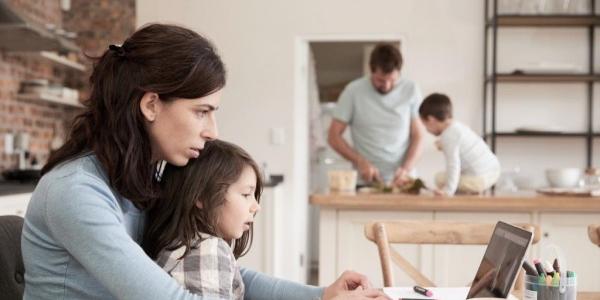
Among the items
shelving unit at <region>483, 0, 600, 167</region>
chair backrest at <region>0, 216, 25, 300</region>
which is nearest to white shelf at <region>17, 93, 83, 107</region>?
shelving unit at <region>483, 0, 600, 167</region>

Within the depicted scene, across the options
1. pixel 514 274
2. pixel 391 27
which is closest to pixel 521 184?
pixel 391 27

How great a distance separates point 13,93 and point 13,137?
29cm

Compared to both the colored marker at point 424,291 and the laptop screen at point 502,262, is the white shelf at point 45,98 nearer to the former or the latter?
the colored marker at point 424,291

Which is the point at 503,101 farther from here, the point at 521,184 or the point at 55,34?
the point at 55,34

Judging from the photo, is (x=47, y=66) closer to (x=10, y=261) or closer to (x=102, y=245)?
(x=10, y=261)

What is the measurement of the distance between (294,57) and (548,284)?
12.9 ft

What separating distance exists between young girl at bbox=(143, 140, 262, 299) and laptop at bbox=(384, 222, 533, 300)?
0.36m

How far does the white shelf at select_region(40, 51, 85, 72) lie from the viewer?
4534mm

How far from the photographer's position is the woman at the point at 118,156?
1054 mm

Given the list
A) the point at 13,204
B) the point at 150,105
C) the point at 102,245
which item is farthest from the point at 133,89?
the point at 13,204

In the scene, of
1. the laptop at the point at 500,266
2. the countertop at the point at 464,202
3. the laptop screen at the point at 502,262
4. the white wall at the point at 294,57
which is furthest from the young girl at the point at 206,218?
the white wall at the point at 294,57

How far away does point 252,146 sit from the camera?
508cm

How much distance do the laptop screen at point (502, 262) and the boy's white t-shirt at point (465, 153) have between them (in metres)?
1.86

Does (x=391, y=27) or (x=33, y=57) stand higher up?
(x=391, y=27)
